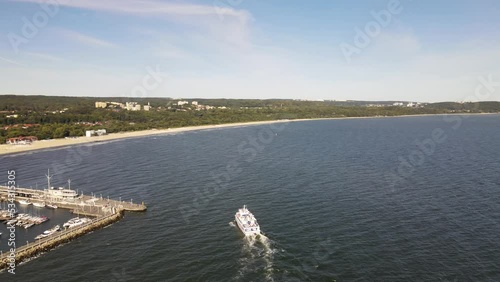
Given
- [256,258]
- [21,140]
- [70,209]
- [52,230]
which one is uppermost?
[21,140]

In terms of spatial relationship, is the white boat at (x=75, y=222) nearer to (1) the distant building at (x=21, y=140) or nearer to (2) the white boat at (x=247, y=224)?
(2) the white boat at (x=247, y=224)

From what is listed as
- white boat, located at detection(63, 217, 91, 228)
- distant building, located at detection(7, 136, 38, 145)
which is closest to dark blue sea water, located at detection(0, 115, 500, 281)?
white boat, located at detection(63, 217, 91, 228)

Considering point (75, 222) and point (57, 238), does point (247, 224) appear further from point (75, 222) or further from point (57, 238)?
point (75, 222)

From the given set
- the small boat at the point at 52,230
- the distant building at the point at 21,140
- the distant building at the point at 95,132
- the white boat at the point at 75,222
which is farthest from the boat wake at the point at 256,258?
the distant building at the point at 95,132

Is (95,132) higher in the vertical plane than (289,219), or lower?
higher

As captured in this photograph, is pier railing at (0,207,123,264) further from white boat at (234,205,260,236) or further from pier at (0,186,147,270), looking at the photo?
white boat at (234,205,260,236)

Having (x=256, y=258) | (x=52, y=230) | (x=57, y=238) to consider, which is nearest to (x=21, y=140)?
(x=52, y=230)

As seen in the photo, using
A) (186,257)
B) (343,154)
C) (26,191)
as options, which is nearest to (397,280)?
(186,257)
